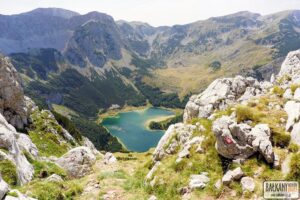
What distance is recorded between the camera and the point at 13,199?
646 inches

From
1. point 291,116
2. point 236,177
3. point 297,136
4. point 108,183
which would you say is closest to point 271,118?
point 291,116

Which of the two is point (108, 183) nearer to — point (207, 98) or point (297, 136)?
point (297, 136)

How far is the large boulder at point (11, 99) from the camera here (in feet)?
273

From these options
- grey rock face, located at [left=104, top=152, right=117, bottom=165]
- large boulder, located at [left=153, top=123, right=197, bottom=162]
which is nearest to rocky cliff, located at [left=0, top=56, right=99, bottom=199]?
grey rock face, located at [left=104, top=152, right=117, bottom=165]

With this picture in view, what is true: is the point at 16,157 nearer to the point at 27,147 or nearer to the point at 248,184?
the point at 27,147

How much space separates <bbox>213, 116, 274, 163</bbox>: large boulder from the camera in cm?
2158

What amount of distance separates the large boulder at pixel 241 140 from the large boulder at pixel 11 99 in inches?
2875

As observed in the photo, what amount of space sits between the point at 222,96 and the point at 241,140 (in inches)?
736

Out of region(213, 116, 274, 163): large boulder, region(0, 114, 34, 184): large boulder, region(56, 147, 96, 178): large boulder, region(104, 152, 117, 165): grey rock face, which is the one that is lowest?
region(104, 152, 117, 165): grey rock face

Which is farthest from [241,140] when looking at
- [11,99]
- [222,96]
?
[11,99]

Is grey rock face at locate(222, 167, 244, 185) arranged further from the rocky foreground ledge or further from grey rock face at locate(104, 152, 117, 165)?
grey rock face at locate(104, 152, 117, 165)

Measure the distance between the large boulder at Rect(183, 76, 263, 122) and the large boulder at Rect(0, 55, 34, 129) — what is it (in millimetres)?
59302

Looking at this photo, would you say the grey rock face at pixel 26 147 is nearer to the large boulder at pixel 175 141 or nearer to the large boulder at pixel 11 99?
the large boulder at pixel 175 141

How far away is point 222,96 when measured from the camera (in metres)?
40.6
